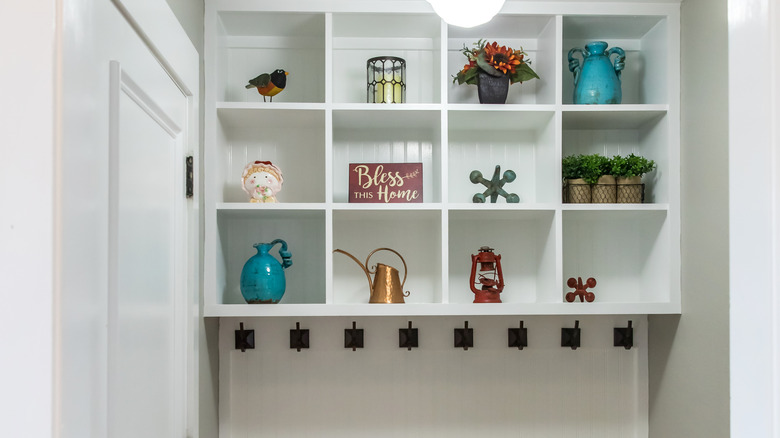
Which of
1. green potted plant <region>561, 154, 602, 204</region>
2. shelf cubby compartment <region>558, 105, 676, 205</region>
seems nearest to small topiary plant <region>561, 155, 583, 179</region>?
green potted plant <region>561, 154, 602, 204</region>

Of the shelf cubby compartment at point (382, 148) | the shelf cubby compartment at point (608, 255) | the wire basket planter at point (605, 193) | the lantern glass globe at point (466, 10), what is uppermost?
the lantern glass globe at point (466, 10)

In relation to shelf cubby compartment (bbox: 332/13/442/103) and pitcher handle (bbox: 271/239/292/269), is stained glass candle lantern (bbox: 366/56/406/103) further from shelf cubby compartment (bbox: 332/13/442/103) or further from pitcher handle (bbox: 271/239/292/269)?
pitcher handle (bbox: 271/239/292/269)

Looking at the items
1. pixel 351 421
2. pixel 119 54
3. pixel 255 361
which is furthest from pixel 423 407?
pixel 119 54

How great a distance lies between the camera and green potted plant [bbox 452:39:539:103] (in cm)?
197

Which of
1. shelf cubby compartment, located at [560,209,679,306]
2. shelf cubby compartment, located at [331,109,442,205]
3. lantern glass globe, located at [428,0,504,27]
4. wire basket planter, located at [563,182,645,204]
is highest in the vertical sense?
lantern glass globe, located at [428,0,504,27]

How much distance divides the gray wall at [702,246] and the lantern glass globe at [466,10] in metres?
0.70

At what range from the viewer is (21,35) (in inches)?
30.0

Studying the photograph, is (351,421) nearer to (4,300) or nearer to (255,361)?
(255,361)

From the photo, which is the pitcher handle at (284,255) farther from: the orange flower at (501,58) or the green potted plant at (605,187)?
the green potted plant at (605,187)

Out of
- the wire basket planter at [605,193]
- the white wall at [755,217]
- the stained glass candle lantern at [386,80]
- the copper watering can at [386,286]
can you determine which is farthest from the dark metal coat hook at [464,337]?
the white wall at [755,217]

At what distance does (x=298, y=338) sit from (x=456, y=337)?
0.51m

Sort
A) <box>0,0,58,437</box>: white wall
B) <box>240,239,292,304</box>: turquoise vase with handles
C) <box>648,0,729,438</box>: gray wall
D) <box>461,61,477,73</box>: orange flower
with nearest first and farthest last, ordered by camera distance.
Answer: <box>0,0,58,437</box>: white wall, <box>648,0,729,438</box>: gray wall, <box>240,239,292,304</box>: turquoise vase with handles, <box>461,61,477,73</box>: orange flower

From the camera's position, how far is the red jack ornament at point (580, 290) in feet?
6.57

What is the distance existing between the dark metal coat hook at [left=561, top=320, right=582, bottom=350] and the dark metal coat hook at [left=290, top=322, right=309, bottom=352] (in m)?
0.83
